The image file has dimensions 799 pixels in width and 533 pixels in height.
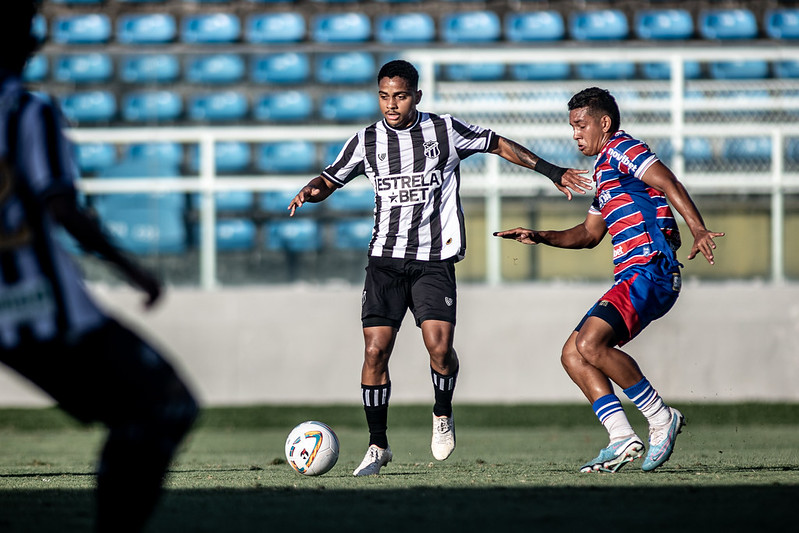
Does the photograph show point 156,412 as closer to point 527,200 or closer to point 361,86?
point 527,200

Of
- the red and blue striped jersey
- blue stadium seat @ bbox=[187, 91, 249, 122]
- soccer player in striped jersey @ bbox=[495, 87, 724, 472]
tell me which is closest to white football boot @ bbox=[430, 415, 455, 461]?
soccer player in striped jersey @ bbox=[495, 87, 724, 472]

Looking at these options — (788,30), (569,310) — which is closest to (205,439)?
(569,310)

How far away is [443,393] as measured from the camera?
625 centimetres

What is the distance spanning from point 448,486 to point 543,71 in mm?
9642

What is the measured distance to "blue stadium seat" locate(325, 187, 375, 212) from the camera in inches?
423

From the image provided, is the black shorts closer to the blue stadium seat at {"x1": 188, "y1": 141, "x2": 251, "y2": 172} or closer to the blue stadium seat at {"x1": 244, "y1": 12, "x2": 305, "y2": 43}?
the blue stadium seat at {"x1": 188, "y1": 141, "x2": 251, "y2": 172}

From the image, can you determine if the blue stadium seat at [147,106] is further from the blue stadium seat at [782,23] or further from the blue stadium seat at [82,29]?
the blue stadium seat at [782,23]

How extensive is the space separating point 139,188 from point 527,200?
3663mm

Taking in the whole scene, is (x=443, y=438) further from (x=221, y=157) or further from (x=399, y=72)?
(x=221, y=157)

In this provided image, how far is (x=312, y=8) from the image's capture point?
15617mm

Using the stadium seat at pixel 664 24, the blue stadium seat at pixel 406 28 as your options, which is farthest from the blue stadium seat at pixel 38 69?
the stadium seat at pixel 664 24

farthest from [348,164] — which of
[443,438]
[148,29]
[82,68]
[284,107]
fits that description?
[148,29]

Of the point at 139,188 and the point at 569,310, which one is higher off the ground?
the point at 139,188

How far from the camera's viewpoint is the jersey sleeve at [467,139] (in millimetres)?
6523
